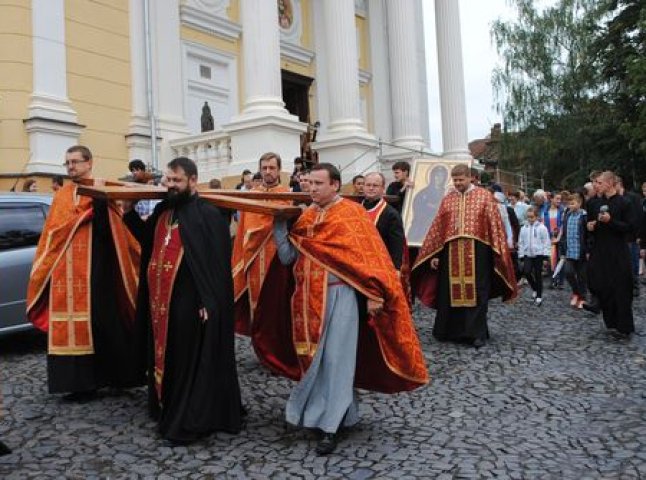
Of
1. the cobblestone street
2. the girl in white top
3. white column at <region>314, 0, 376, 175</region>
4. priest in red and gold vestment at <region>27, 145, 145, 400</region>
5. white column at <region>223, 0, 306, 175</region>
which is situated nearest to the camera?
the cobblestone street

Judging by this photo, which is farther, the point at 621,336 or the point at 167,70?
the point at 167,70

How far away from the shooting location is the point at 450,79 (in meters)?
21.0

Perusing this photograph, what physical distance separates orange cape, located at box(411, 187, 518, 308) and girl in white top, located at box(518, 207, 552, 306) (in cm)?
345

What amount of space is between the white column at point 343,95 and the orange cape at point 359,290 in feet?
39.3

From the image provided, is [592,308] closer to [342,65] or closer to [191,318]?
[191,318]

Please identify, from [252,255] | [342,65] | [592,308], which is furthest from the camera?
[342,65]

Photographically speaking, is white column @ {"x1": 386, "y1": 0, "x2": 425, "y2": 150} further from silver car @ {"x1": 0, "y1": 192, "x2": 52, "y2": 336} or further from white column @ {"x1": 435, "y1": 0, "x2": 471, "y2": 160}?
silver car @ {"x1": 0, "y1": 192, "x2": 52, "y2": 336}

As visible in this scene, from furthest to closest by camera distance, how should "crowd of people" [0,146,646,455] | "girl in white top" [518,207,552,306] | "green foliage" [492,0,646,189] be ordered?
"green foliage" [492,0,646,189]
"girl in white top" [518,207,552,306]
"crowd of people" [0,146,646,455]

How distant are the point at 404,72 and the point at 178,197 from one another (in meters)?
16.4

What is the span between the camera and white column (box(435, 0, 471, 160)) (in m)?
21.0

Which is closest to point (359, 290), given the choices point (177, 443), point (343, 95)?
point (177, 443)

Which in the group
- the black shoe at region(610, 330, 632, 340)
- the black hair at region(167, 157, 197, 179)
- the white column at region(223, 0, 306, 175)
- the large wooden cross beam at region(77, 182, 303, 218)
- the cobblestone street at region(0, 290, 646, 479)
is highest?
the white column at region(223, 0, 306, 175)

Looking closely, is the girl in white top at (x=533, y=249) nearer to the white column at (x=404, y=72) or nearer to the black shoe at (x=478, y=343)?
the black shoe at (x=478, y=343)

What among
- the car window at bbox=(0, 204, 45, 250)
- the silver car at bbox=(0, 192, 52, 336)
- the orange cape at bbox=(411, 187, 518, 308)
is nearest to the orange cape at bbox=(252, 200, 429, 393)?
the orange cape at bbox=(411, 187, 518, 308)
